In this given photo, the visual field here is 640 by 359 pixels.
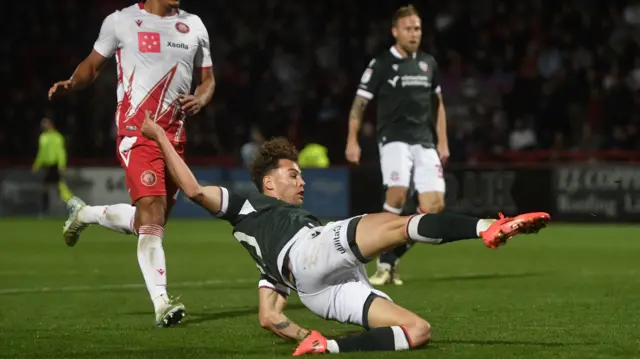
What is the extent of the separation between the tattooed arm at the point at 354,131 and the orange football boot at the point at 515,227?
19.4 feet

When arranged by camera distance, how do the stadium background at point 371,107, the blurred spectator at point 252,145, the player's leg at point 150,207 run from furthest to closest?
1. the blurred spectator at point 252,145
2. the stadium background at point 371,107
3. the player's leg at point 150,207

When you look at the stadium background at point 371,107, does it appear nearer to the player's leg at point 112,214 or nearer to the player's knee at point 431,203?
the player's knee at point 431,203

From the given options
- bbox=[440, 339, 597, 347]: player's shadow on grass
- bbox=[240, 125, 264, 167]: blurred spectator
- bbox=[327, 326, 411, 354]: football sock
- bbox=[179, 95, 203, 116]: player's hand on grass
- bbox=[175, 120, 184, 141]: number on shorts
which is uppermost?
bbox=[179, 95, 203, 116]: player's hand on grass

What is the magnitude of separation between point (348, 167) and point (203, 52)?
14.4m

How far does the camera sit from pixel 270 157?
253 inches

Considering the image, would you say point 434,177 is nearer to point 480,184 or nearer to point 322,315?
point 322,315

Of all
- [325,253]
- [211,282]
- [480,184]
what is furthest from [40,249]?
[325,253]

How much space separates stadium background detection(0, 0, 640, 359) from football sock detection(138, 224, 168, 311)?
0.23 metres

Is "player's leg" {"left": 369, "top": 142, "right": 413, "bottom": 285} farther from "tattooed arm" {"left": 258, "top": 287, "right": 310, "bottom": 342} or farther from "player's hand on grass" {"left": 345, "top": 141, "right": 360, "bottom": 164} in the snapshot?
"tattooed arm" {"left": 258, "top": 287, "right": 310, "bottom": 342}

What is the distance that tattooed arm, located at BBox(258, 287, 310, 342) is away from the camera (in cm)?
642

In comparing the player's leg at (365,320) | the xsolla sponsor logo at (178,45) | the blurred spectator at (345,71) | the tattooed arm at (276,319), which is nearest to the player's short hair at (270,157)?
the tattooed arm at (276,319)

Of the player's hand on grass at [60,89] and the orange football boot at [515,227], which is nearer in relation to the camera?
the orange football boot at [515,227]

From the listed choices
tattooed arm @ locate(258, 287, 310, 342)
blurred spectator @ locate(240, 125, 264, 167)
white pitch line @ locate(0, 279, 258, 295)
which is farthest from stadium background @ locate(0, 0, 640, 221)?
tattooed arm @ locate(258, 287, 310, 342)

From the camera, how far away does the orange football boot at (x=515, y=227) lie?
493 cm
